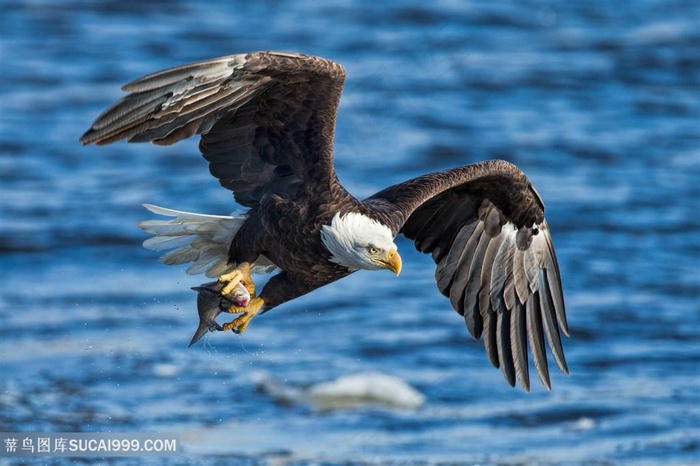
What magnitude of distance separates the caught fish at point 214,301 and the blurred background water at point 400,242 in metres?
1.41

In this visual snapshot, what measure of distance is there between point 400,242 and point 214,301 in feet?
15.9

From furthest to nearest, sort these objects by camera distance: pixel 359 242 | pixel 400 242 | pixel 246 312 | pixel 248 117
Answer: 1. pixel 400 242
2. pixel 246 312
3. pixel 248 117
4. pixel 359 242

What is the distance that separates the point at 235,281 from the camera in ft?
20.0

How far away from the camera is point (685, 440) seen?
820cm

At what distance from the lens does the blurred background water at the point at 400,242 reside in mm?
8102

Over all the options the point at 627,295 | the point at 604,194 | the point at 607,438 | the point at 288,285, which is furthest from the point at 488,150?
the point at 288,285

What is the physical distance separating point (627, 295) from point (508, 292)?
3513 mm

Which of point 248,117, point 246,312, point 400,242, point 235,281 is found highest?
point 400,242

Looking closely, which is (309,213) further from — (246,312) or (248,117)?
(246,312)

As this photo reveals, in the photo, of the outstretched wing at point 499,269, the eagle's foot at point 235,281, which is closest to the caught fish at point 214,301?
the eagle's foot at point 235,281

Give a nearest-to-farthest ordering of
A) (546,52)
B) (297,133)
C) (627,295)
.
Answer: (297,133) < (627,295) < (546,52)

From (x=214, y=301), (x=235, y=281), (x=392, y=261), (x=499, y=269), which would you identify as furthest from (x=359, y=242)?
(x=499, y=269)

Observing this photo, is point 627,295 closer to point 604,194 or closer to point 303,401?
point 604,194

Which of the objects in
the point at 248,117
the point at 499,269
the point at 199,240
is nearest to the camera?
the point at 248,117
